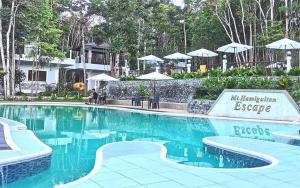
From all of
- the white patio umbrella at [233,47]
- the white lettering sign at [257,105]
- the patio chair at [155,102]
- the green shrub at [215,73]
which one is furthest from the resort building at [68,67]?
the white lettering sign at [257,105]

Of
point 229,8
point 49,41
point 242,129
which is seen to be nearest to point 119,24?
point 49,41

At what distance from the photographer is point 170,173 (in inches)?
241

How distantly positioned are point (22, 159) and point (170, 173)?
8.84ft

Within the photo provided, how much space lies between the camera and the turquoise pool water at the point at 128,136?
7354 mm

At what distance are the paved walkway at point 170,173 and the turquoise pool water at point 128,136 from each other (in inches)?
28.4

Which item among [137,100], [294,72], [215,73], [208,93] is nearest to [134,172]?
[294,72]

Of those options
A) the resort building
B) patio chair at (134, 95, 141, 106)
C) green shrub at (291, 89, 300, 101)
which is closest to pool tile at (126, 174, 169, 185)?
green shrub at (291, 89, 300, 101)

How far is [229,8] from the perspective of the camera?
3108cm

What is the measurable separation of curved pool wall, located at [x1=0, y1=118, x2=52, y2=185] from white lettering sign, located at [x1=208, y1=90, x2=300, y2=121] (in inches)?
452

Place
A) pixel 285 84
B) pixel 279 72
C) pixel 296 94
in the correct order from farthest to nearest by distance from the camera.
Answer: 1. pixel 279 72
2. pixel 285 84
3. pixel 296 94

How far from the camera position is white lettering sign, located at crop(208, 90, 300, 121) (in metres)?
16.3

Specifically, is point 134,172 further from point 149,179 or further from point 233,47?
point 233,47

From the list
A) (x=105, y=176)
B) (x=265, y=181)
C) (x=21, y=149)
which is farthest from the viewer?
(x=21, y=149)

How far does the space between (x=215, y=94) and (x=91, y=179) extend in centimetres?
1499
